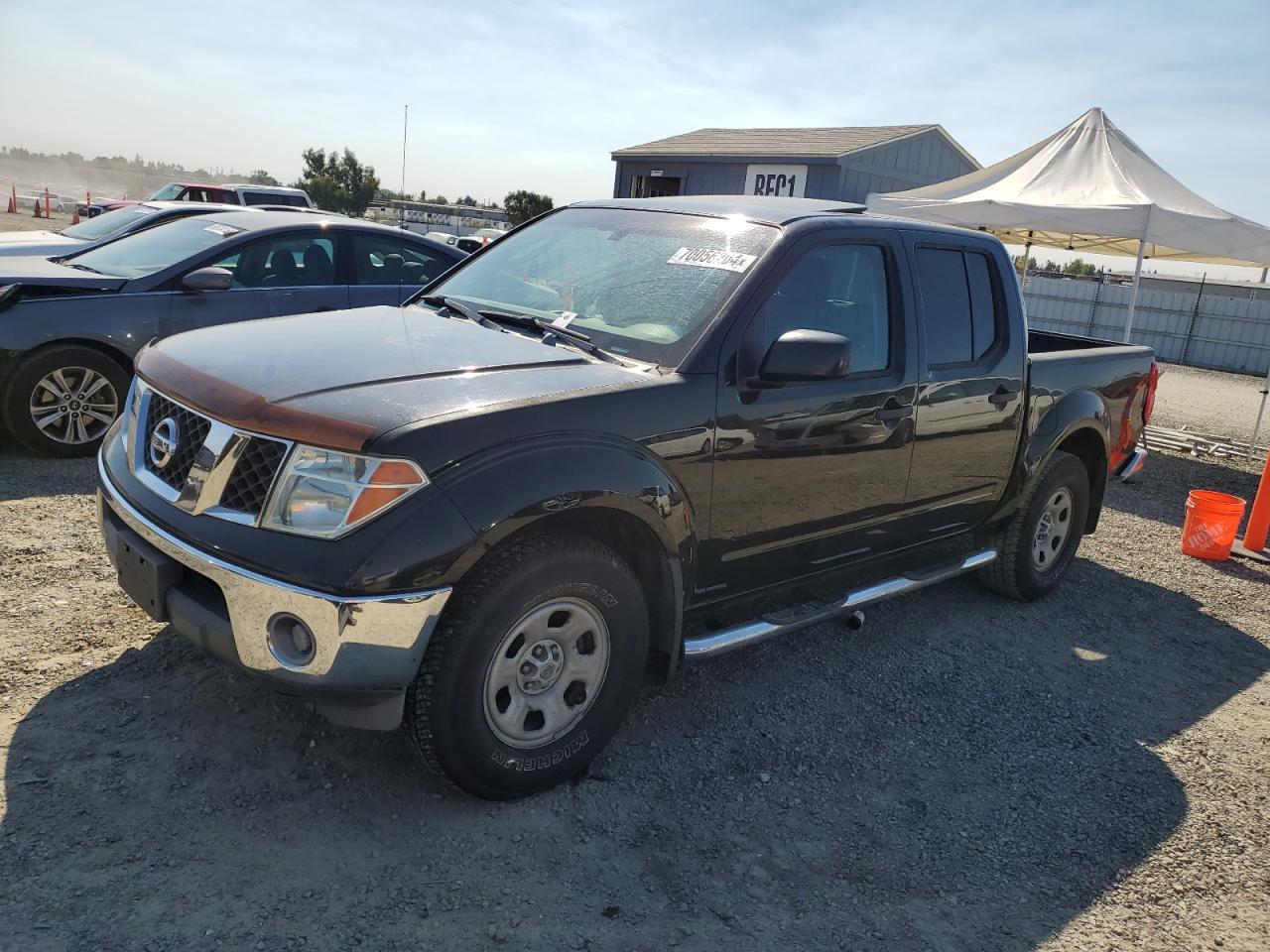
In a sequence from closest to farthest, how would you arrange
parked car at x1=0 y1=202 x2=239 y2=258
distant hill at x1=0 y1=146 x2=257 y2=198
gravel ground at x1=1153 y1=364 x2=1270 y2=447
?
parked car at x1=0 y1=202 x2=239 y2=258 → gravel ground at x1=1153 y1=364 x2=1270 y2=447 → distant hill at x1=0 y1=146 x2=257 y2=198

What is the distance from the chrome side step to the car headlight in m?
1.27

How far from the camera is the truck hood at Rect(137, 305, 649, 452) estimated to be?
103 inches

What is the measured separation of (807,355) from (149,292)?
192 inches

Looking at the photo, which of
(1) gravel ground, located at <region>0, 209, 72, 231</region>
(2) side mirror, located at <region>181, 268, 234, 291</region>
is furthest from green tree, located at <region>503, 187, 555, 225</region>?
(2) side mirror, located at <region>181, 268, 234, 291</region>

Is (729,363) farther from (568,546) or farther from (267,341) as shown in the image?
A: (267,341)

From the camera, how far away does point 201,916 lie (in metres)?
2.38

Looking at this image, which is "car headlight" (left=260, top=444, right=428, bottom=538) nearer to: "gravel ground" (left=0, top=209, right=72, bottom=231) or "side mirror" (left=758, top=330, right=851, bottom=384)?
"side mirror" (left=758, top=330, right=851, bottom=384)

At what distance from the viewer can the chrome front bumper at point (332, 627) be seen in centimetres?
247

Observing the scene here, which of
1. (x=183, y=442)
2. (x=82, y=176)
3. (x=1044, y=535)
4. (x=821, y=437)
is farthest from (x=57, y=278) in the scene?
(x=82, y=176)

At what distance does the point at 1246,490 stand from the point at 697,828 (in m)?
8.31

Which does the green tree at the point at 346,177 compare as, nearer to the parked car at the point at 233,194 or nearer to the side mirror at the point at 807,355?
the parked car at the point at 233,194

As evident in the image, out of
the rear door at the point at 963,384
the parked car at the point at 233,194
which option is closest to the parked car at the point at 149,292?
the rear door at the point at 963,384

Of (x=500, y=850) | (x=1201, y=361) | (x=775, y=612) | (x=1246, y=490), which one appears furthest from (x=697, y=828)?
(x=1201, y=361)

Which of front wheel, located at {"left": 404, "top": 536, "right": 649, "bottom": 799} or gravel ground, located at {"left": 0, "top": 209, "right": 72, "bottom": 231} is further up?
gravel ground, located at {"left": 0, "top": 209, "right": 72, "bottom": 231}
